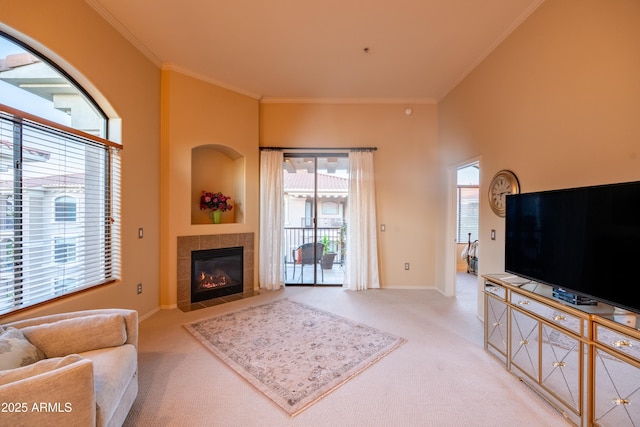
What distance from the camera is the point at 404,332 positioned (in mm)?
2777

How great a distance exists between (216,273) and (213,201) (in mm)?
1143

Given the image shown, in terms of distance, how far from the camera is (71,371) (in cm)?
107

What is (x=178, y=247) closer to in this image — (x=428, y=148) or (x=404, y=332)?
(x=404, y=332)

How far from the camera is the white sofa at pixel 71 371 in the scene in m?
0.99

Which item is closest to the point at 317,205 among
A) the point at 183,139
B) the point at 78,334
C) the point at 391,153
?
the point at 391,153

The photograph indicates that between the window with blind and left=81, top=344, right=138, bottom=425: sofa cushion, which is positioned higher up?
the window with blind

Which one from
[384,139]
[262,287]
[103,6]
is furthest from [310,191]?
[103,6]

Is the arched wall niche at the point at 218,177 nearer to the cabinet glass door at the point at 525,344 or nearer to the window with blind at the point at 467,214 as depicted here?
the cabinet glass door at the point at 525,344

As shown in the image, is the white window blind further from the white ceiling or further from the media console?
the media console

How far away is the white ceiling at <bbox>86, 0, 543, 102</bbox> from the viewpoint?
238 centimetres

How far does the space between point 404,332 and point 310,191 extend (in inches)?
107

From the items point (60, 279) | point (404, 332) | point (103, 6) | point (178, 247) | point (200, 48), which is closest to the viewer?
point (60, 279)

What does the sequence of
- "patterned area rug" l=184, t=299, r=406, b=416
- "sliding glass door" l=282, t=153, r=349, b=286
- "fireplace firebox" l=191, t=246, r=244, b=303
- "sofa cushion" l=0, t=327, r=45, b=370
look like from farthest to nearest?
"sliding glass door" l=282, t=153, r=349, b=286 < "fireplace firebox" l=191, t=246, r=244, b=303 < "patterned area rug" l=184, t=299, r=406, b=416 < "sofa cushion" l=0, t=327, r=45, b=370

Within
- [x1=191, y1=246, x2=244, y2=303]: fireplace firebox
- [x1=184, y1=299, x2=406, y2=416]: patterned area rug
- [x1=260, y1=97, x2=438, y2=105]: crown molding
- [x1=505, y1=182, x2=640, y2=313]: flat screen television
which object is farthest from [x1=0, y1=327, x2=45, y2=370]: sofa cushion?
[x1=260, y1=97, x2=438, y2=105]: crown molding
